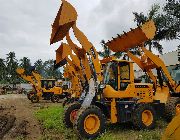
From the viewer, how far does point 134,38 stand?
472 inches

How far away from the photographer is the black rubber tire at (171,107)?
40.6 feet

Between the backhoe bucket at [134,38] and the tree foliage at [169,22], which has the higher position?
the tree foliage at [169,22]

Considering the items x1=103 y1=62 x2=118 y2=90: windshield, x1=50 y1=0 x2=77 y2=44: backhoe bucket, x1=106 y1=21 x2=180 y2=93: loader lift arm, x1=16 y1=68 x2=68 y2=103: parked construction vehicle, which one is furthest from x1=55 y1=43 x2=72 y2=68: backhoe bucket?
x1=16 y1=68 x2=68 y2=103: parked construction vehicle

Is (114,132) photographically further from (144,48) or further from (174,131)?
(174,131)

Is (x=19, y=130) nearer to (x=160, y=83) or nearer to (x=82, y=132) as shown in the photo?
(x=82, y=132)

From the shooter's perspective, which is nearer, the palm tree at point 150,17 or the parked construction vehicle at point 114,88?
the parked construction vehicle at point 114,88

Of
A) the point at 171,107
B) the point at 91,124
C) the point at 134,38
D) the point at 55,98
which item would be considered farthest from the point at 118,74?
the point at 55,98

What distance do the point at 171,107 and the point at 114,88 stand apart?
243 cm

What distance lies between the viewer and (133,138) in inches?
400

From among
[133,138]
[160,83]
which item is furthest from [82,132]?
[160,83]

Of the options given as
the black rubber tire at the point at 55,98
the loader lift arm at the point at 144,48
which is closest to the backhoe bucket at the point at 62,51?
the loader lift arm at the point at 144,48

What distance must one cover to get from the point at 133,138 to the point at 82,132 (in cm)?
161

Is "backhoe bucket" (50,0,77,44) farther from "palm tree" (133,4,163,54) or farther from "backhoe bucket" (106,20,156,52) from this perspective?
"palm tree" (133,4,163,54)

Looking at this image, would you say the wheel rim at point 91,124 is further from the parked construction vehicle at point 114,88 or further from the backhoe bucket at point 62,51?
the backhoe bucket at point 62,51
